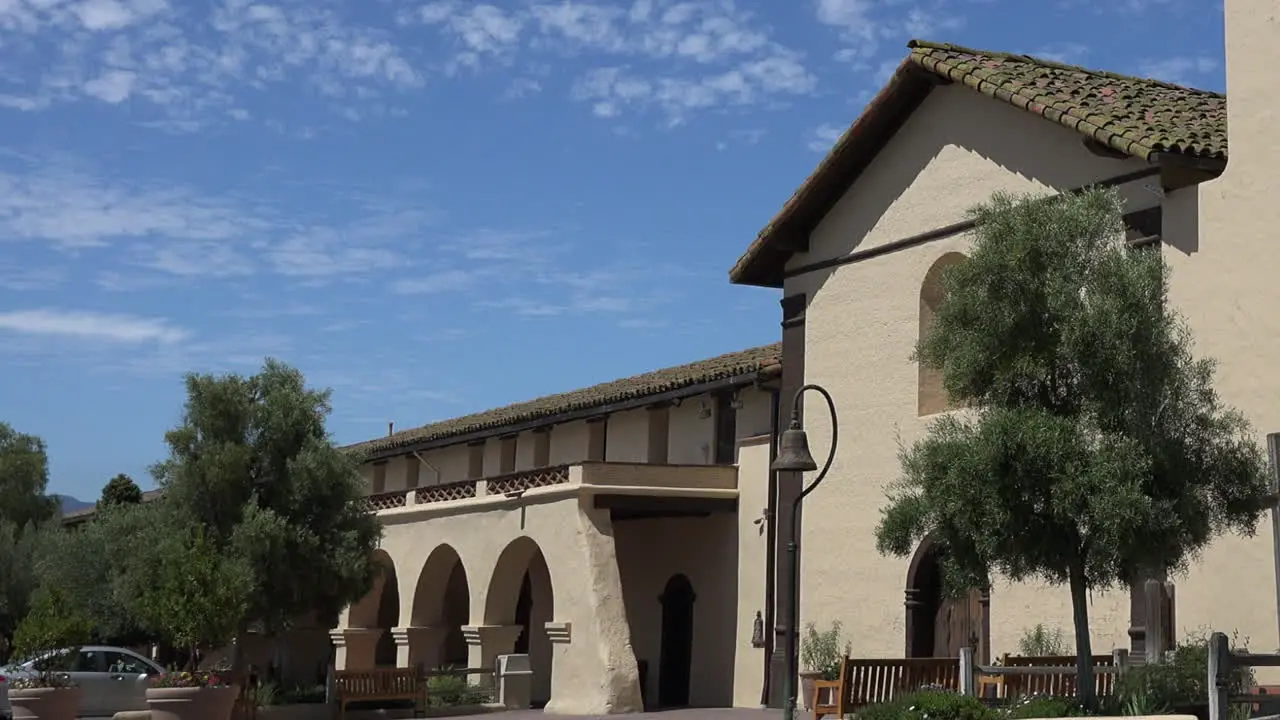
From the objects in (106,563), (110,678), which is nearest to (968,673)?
(110,678)

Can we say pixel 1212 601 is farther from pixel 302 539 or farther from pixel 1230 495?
pixel 302 539

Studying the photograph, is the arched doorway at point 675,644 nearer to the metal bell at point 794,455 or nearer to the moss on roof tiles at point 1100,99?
the moss on roof tiles at point 1100,99

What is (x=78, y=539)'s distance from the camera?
33594mm

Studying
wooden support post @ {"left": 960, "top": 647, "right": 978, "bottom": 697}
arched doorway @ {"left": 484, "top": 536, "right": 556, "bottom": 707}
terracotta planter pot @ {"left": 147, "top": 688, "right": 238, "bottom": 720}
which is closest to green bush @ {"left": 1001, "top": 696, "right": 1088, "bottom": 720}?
wooden support post @ {"left": 960, "top": 647, "right": 978, "bottom": 697}

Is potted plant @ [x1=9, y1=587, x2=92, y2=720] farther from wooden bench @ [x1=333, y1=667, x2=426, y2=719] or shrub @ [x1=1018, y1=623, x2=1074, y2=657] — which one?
shrub @ [x1=1018, y1=623, x2=1074, y2=657]

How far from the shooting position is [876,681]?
1823cm

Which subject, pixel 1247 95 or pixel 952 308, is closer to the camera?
pixel 952 308

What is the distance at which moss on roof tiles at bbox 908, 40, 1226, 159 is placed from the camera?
18.8 meters

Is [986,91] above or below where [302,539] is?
above

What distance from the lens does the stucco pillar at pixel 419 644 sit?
106 ft

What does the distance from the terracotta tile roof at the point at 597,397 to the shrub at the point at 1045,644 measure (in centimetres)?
801

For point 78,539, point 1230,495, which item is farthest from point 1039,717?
point 78,539

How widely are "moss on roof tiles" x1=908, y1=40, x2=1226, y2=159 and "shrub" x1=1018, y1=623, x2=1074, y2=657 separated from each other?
610cm

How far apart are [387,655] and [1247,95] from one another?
27.6m
